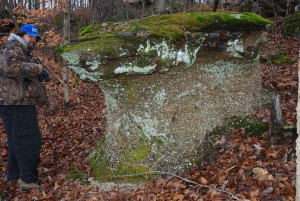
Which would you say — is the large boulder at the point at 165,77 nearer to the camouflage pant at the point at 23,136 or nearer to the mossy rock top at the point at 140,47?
the mossy rock top at the point at 140,47

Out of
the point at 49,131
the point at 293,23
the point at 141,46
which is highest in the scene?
the point at 293,23

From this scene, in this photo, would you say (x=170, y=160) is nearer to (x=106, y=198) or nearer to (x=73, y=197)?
(x=106, y=198)

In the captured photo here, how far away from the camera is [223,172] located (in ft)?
10.1

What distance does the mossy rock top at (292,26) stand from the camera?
25.7 feet

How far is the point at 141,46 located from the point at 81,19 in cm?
1641

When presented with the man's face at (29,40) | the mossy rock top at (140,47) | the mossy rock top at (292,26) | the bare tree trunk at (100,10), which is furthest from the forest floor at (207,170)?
the bare tree trunk at (100,10)

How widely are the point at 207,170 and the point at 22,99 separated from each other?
2.92m

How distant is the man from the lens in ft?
11.5

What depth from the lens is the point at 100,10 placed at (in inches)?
267

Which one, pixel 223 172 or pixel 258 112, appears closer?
pixel 223 172

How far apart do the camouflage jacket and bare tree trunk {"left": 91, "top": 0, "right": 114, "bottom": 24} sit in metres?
3.40

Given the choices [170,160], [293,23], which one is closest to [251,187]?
[170,160]

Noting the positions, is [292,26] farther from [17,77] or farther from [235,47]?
[17,77]

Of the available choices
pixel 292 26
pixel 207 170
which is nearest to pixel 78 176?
pixel 207 170
